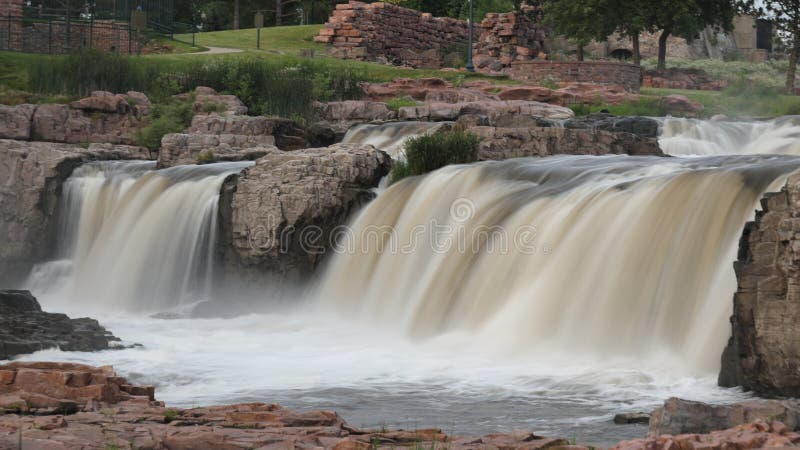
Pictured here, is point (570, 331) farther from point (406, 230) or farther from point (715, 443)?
point (715, 443)

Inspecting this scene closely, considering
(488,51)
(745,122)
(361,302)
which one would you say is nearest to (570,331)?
(361,302)

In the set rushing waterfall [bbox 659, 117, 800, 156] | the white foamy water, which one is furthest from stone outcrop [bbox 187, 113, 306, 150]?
rushing waterfall [bbox 659, 117, 800, 156]

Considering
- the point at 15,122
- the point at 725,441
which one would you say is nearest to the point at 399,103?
the point at 15,122

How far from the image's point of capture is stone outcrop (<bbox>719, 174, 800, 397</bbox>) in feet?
37.1

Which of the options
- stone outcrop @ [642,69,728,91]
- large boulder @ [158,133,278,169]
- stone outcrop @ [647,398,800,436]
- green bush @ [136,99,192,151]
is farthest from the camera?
stone outcrop @ [642,69,728,91]

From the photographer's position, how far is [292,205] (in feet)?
62.0

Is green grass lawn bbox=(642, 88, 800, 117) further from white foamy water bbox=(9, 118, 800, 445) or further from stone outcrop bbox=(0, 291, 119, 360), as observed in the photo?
stone outcrop bbox=(0, 291, 119, 360)

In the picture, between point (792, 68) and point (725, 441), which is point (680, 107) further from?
point (725, 441)

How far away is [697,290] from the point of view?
13.0 m

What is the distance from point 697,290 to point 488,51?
3996 centimetres

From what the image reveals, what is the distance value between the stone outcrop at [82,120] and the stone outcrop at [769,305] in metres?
17.3

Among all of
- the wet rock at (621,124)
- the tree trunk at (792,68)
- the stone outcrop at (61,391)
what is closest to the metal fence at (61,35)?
the wet rock at (621,124)

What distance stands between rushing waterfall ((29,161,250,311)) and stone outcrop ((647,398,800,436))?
1208 centimetres

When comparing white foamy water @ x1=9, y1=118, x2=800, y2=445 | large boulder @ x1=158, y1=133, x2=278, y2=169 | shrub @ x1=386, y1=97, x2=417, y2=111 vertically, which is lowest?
white foamy water @ x1=9, y1=118, x2=800, y2=445
